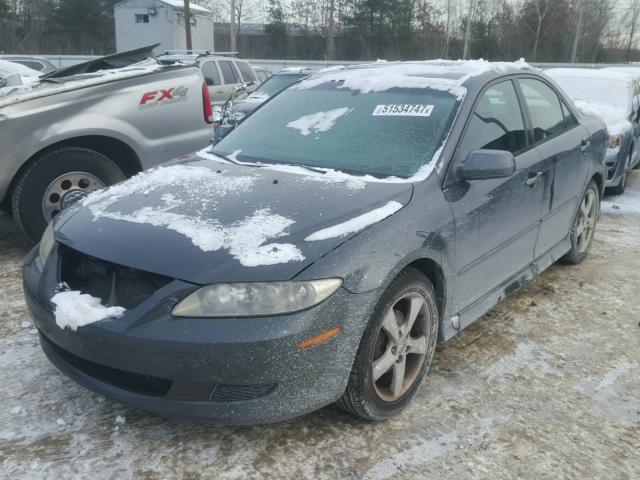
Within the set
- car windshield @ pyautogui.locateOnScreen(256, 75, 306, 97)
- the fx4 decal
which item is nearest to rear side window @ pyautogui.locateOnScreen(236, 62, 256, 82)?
car windshield @ pyautogui.locateOnScreen(256, 75, 306, 97)

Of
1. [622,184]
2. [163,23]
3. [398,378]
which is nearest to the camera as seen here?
[398,378]

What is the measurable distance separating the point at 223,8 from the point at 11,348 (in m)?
53.3

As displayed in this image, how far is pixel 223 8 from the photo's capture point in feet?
170

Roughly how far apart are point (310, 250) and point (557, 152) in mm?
2419

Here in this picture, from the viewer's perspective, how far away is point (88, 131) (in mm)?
4820

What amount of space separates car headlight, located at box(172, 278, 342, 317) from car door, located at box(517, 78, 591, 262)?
2248mm

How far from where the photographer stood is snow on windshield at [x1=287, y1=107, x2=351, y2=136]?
136 inches

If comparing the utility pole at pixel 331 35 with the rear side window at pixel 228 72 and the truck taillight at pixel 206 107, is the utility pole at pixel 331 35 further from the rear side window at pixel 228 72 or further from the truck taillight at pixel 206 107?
the truck taillight at pixel 206 107

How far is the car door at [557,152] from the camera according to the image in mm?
3908

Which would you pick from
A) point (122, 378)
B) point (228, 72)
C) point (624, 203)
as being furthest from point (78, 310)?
point (228, 72)

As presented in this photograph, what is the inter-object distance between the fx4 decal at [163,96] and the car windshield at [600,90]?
5.43 metres

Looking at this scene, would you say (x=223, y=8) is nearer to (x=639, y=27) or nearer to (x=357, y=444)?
(x=639, y=27)

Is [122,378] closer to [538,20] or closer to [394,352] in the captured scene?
[394,352]

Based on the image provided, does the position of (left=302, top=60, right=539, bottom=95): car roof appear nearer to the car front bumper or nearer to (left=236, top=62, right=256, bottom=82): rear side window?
the car front bumper
